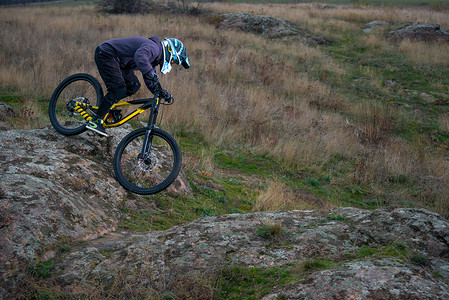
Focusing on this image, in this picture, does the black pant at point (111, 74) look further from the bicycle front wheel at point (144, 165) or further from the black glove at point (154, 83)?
the bicycle front wheel at point (144, 165)

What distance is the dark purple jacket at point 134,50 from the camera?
5113 millimetres

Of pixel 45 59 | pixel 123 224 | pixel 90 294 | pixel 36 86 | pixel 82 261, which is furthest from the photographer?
pixel 45 59

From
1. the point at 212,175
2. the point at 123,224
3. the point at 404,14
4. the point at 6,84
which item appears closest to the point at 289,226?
the point at 123,224

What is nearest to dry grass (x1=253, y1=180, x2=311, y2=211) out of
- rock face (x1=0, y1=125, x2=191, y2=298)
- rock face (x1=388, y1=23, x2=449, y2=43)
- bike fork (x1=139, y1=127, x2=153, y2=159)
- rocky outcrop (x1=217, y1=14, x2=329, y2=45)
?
rock face (x1=0, y1=125, x2=191, y2=298)

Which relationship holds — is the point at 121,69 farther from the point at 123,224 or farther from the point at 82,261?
the point at 82,261

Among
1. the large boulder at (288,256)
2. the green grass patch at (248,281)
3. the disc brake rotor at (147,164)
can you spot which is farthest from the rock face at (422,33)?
the green grass patch at (248,281)

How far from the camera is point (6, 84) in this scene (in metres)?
10.7

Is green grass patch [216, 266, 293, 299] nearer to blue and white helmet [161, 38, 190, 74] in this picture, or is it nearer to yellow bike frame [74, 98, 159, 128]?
yellow bike frame [74, 98, 159, 128]

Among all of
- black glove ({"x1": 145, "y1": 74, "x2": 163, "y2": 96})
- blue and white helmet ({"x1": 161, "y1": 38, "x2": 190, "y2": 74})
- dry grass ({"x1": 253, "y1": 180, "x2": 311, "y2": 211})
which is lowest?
dry grass ({"x1": 253, "y1": 180, "x2": 311, "y2": 211})

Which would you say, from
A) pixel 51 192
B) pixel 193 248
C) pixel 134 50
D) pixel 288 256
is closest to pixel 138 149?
pixel 134 50

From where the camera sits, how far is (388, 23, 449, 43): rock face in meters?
21.6

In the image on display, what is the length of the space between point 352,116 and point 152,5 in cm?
2027

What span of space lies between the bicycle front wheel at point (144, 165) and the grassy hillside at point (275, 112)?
1.06 feet

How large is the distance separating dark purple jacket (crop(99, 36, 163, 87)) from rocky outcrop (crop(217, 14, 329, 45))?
17821mm
